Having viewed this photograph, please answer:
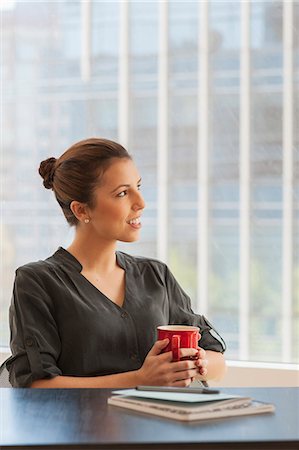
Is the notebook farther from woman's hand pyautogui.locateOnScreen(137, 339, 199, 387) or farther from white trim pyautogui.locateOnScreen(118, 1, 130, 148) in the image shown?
white trim pyautogui.locateOnScreen(118, 1, 130, 148)

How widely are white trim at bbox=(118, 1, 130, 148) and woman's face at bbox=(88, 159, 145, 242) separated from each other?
4.65 feet

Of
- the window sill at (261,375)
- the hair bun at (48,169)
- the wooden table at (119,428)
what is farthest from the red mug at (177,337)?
the window sill at (261,375)

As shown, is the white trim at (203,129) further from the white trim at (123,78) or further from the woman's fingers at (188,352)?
the woman's fingers at (188,352)

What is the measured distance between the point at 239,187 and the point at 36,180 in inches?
34.7

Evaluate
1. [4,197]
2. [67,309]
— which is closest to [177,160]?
[4,197]

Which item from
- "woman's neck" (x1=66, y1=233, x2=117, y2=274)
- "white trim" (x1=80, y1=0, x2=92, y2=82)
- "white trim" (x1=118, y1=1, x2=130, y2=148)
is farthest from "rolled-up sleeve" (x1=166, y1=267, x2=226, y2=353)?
"white trim" (x1=80, y1=0, x2=92, y2=82)

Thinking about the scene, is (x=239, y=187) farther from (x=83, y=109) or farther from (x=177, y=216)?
(x=83, y=109)

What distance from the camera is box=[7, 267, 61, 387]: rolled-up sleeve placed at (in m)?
1.87

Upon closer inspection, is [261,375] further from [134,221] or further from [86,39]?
[86,39]

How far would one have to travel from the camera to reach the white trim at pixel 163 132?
3467 millimetres

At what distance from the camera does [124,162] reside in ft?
7.00

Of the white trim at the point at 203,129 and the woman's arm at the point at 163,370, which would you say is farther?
the white trim at the point at 203,129

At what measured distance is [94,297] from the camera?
80.7 inches

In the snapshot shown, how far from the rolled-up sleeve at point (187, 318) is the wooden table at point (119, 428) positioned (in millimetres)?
681
